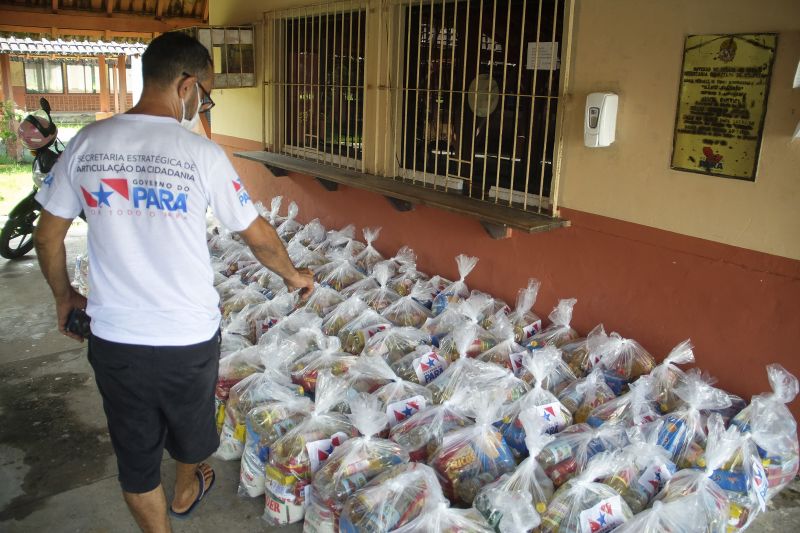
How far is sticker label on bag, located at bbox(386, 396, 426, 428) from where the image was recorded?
2.47m

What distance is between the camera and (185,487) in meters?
2.33

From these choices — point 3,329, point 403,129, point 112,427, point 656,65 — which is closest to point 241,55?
point 403,129

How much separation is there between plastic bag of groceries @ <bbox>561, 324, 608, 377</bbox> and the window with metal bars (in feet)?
7.08

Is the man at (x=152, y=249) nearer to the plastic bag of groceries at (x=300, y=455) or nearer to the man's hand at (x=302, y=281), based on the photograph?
the man's hand at (x=302, y=281)

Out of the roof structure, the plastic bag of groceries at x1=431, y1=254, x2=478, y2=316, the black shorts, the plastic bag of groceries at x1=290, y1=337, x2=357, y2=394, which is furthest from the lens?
the roof structure

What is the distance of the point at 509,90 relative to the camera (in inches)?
137

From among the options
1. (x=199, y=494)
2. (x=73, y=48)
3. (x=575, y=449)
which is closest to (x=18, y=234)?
(x=199, y=494)

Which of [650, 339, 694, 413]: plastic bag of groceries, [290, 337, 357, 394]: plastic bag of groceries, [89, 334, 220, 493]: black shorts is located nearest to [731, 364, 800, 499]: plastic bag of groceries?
[650, 339, 694, 413]: plastic bag of groceries

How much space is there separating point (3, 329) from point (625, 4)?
416 centimetres

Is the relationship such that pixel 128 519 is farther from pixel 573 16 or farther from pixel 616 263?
pixel 573 16

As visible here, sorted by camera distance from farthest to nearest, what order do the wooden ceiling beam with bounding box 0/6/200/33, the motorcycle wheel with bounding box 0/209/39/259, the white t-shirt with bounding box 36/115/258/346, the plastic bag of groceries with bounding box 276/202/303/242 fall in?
the wooden ceiling beam with bounding box 0/6/200/33, the motorcycle wheel with bounding box 0/209/39/259, the plastic bag of groceries with bounding box 276/202/303/242, the white t-shirt with bounding box 36/115/258/346

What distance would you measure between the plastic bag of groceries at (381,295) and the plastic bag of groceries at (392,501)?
1.54m

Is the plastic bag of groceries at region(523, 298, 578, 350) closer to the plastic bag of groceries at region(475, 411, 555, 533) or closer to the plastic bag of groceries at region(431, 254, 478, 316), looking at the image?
the plastic bag of groceries at region(431, 254, 478, 316)

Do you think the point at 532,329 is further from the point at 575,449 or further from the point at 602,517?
the point at 602,517
